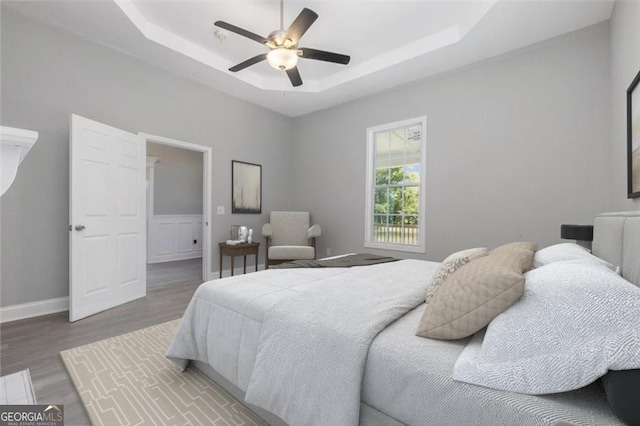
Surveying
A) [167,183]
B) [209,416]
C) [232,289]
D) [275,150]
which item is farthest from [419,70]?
[167,183]

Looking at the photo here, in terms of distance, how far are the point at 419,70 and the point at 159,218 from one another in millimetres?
5868

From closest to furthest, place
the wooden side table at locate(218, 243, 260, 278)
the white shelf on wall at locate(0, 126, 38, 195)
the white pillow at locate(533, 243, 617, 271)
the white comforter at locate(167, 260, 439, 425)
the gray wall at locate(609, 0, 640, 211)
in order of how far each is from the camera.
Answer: the white shelf on wall at locate(0, 126, 38, 195)
the white comforter at locate(167, 260, 439, 425)
the white pillow at locate(533, 243, 617, 271)
the gray wall at locate(609, 0, 640, 211)
the wooden side table at locate(218, 243, 260, 278)

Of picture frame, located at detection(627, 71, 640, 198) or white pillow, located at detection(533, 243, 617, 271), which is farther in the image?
picture frame, located at detection(627, 71, 640, 198)

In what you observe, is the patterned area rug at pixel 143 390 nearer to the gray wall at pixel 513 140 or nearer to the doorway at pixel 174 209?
the gray wall at pixel 513 140

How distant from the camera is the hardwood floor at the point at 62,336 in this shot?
66.2 inches

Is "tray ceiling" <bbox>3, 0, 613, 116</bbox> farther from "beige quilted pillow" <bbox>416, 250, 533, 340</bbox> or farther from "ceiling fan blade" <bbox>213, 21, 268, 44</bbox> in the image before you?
"beige quilted pillow" <bbox>416, 250, 533, 340</bbox>

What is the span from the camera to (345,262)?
257 centimetres

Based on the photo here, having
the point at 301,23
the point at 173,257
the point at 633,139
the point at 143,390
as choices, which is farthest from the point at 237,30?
the point at 173,257

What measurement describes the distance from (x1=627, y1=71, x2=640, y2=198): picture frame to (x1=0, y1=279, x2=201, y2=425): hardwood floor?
12.1ft

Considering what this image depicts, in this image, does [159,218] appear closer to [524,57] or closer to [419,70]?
[419,70]

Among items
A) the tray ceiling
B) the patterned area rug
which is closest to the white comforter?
the patterned area rug

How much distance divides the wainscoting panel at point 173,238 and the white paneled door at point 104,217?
8.98 ft

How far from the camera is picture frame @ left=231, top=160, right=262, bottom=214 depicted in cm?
478

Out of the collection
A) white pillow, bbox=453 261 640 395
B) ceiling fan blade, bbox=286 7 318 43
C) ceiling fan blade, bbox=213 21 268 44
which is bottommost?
white pillow, bbox=453 261 640 395
